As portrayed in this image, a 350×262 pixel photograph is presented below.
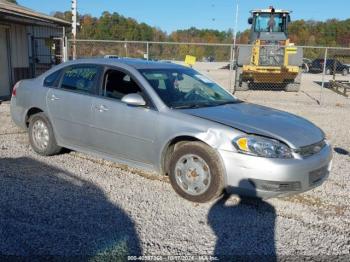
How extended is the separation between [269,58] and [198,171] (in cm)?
1456

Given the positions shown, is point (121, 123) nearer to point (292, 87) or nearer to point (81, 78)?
point (81, 78)

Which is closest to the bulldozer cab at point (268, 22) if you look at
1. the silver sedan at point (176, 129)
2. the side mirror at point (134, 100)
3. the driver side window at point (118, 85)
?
the silver sedan at point (176, 129)

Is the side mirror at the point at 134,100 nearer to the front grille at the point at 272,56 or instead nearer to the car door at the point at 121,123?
the car door at the point at 121,123

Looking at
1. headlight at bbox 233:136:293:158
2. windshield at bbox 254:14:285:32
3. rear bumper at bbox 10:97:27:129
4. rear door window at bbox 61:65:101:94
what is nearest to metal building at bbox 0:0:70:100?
rear bumper at bbox 10:97:27:129

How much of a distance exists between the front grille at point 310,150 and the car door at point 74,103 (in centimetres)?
272

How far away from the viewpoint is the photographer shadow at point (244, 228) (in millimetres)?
3484

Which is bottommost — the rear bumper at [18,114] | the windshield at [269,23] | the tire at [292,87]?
the tire at [292,87]

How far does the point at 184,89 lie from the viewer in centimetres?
531

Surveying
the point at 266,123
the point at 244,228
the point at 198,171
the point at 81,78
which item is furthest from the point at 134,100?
the point at 244,228

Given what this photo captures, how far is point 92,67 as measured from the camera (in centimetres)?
561

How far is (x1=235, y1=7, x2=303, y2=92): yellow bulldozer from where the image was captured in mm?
17703

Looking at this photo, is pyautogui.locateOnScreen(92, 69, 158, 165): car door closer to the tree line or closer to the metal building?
the metal building

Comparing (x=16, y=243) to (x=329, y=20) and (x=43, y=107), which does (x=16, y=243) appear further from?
(x=329, y=20)

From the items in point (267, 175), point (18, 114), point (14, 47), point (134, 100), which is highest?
point (14, 47)
